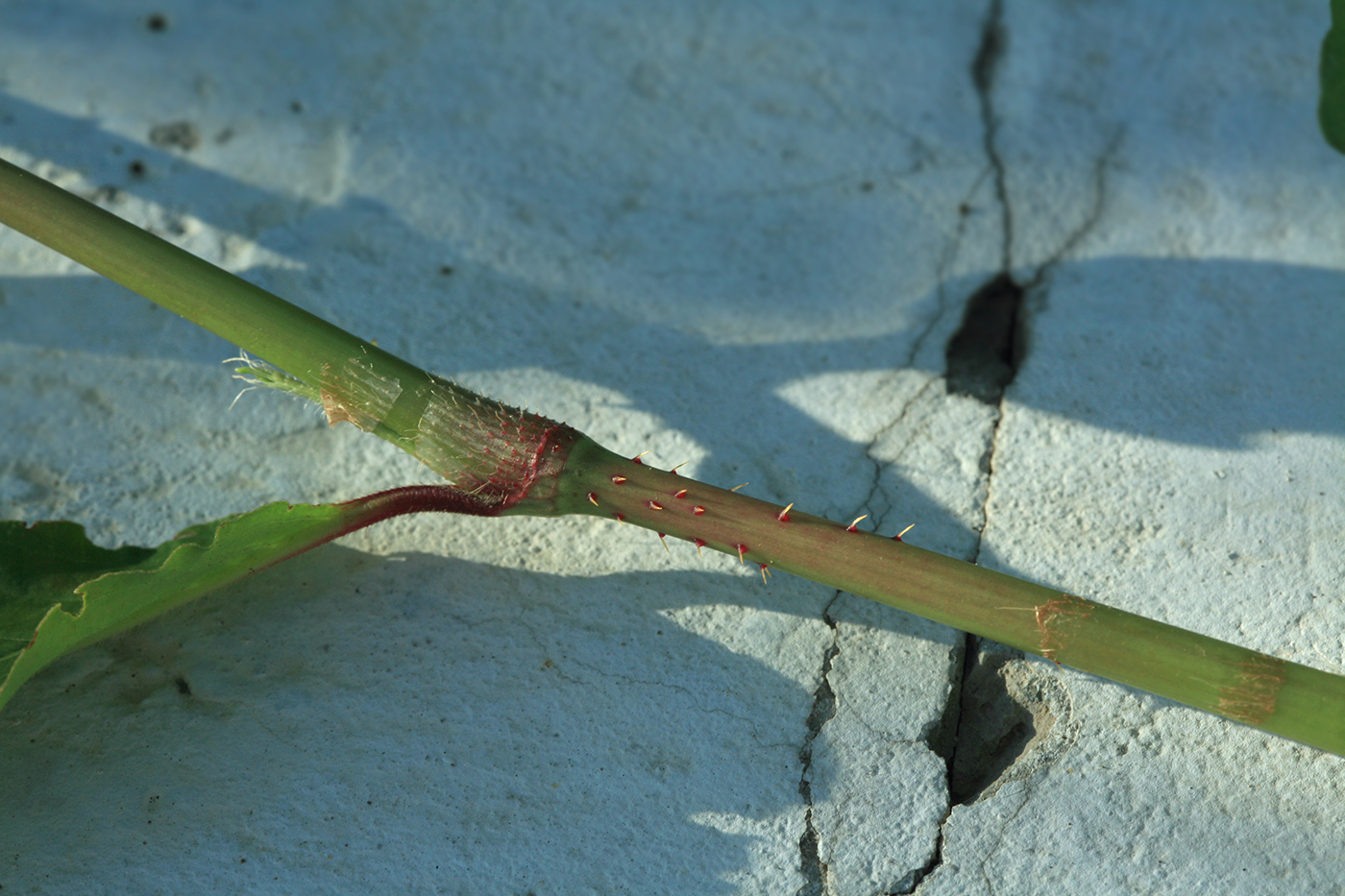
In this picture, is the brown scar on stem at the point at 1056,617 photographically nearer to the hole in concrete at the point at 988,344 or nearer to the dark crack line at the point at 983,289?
the dark crack line at the point at 983,289

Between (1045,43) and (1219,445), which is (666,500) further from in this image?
(1045,43)

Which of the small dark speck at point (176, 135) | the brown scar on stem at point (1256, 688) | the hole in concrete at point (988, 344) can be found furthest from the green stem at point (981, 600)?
the small dark speck at point (176, 135)

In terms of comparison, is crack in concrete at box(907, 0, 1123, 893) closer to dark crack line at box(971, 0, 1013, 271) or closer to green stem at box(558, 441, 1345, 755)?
dark crack line at box(971, 0, 1013, 271)

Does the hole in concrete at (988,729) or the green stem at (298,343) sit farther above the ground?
the green stem at (298,343)

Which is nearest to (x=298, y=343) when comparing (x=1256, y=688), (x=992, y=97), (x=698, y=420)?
(x=698, y=420)

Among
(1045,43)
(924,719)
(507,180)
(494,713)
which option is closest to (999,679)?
(924,719)
